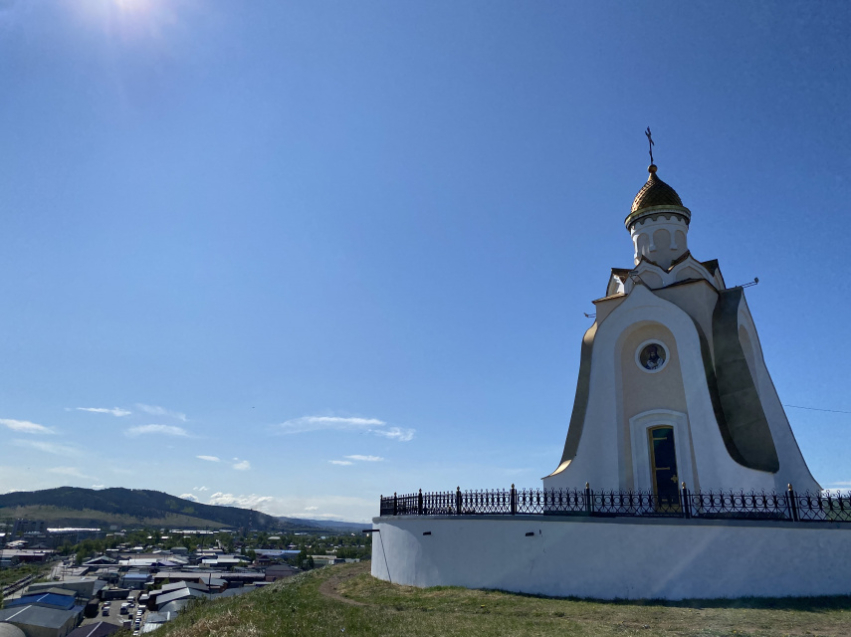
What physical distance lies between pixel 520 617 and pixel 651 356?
9.92 metres

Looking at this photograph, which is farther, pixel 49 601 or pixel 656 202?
pixel 49 601

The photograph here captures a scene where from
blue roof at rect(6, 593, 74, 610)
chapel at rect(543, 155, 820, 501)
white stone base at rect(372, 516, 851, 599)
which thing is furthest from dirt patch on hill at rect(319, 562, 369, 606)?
blue roof at rect(6, 593, 74, 610)

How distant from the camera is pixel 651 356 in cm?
1783

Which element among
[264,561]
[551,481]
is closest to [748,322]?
[551,481]

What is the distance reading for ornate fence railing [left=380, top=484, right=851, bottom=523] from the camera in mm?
12430

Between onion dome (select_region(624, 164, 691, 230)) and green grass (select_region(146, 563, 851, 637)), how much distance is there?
13.1 m

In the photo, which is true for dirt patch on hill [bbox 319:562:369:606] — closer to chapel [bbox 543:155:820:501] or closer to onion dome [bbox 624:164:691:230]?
chapel [bbox 543:155:820:501]

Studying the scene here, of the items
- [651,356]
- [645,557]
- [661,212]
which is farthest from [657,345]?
[645,557]

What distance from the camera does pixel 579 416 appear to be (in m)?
18.2

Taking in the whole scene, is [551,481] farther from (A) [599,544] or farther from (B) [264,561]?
(B) [264,561]

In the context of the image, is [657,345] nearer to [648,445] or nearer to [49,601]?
[648,445]

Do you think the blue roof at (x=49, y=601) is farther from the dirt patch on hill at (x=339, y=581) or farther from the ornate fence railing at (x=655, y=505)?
the ornate fence railing at (x=655, y=505)

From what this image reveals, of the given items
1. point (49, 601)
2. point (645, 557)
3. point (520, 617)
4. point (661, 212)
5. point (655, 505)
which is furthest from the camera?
point (49, 601)

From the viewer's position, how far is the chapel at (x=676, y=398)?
607 inches
